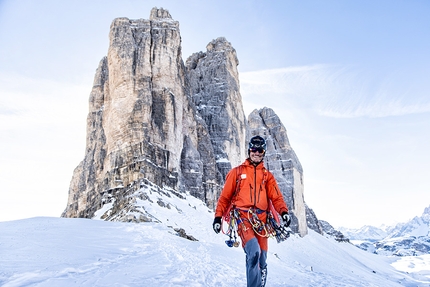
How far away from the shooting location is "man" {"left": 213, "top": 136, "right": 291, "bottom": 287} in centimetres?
561

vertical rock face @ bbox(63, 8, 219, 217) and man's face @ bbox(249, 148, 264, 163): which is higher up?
vertical rock face @ bbox(63, 8, 219, 217)

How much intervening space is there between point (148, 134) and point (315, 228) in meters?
62.6

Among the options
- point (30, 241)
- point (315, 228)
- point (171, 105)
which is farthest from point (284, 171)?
point (30, 241)

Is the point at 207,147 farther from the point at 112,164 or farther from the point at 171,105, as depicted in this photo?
the point at 112,164

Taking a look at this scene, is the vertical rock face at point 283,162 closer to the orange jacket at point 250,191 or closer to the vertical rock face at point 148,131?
the vertical rock face at point 148,131

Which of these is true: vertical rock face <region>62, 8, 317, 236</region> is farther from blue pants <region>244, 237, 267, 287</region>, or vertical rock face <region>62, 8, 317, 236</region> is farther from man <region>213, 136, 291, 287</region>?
blue pants <region>244, 237, 267, 287</region>

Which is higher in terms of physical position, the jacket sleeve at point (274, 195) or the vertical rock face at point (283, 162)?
the vertical rock face at point (283, 162)

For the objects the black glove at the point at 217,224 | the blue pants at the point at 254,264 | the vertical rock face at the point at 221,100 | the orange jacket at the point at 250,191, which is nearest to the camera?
the blue pants at the point at 254,264

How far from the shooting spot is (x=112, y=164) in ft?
118

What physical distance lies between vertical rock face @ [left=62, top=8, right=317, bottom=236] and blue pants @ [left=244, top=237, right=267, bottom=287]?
16.4 m

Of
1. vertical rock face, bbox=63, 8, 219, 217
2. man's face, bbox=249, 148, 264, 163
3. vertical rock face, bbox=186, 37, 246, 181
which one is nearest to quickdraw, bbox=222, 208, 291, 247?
man's face, bbox=249, 148, 264, 163

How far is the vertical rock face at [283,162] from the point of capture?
66562 millimetres

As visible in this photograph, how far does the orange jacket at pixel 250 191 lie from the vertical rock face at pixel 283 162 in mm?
59888

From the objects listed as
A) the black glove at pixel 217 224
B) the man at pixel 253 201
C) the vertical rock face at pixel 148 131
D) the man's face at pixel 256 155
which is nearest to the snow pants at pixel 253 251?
the man at pixel 253 201
